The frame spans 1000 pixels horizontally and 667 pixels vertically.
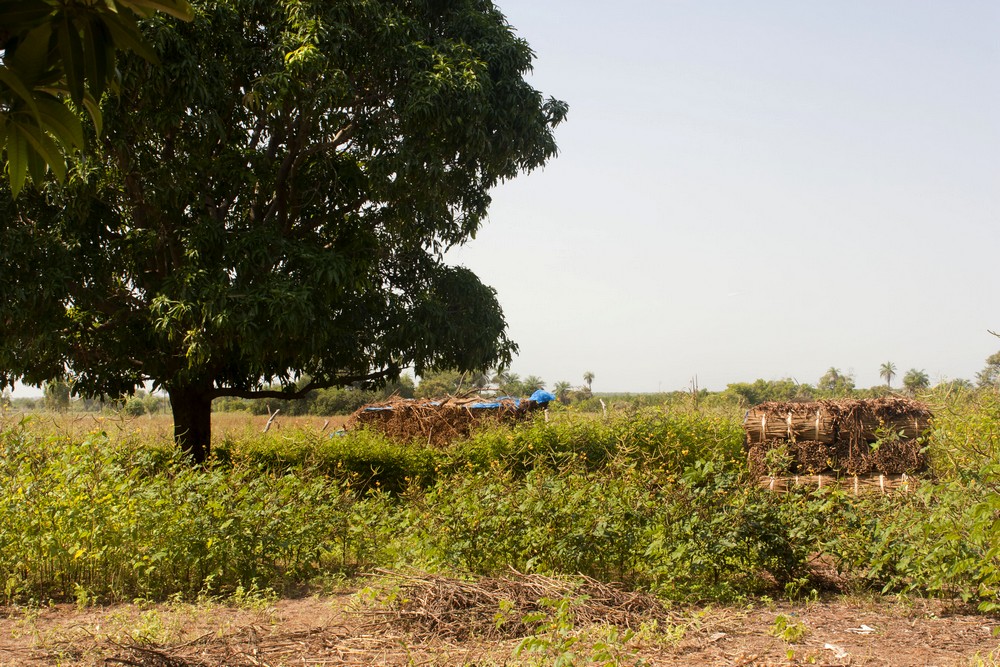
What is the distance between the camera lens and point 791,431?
9.72 m

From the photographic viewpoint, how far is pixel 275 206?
11.7m

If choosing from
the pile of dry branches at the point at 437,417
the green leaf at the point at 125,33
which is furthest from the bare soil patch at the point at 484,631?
the pile of dry branches at the point at 437,417

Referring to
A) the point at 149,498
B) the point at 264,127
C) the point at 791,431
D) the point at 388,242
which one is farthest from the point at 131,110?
the point at 791,431

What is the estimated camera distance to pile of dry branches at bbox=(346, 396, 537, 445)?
14.5m

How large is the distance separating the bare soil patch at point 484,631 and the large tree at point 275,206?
4.87 meters

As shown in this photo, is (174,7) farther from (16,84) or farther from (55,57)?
(16,84)

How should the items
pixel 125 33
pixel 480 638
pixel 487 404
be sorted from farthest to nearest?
pixel 487 404 < pixel 480 638 < pixel 125 33

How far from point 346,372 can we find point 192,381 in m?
2.40

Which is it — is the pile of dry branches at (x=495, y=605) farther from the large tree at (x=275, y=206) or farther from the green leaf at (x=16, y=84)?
the large tree at (x=275, y=206)

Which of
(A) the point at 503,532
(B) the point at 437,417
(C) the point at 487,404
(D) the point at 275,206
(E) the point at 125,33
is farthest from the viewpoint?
(C) the point at 487,404

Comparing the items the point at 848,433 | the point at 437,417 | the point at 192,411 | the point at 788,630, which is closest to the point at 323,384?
the point at 192,411

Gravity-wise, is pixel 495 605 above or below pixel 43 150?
below

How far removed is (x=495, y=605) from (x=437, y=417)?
10.1 metres

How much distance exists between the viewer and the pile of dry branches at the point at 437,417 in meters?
14.5
